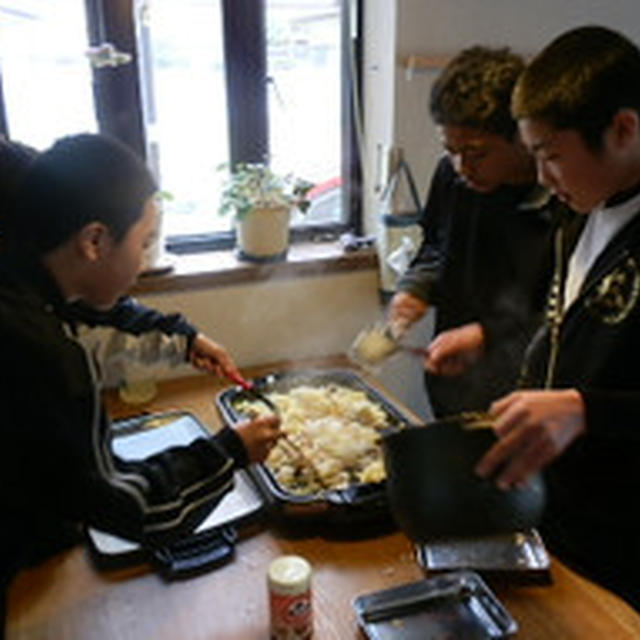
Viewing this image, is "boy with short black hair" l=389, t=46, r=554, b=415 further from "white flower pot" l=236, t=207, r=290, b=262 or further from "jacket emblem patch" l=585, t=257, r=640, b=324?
"white flower pot" l=236, t=207, r=290, b=262

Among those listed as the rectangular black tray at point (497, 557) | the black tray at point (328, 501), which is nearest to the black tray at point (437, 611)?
the rectangular black tray at point (497, 557)

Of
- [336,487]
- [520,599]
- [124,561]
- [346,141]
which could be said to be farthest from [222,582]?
[346,141]

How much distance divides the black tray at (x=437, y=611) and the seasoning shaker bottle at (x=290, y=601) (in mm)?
97

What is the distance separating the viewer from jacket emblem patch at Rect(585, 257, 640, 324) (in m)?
1.11

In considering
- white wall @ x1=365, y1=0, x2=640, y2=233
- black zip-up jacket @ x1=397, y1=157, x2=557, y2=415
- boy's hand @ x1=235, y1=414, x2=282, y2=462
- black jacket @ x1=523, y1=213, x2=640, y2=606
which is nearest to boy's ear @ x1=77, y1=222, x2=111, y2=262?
boy's hand @ x1=235, y1=414, x2=282, y2=462

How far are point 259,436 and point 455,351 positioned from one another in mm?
554

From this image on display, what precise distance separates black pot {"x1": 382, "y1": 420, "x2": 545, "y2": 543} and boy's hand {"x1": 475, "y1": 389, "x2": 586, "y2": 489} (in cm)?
6

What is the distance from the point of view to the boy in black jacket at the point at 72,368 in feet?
3.13

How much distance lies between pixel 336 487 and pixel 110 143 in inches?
31.1

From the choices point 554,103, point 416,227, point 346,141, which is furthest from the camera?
point 346,141

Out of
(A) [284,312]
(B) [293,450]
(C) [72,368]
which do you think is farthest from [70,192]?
(A) [284,312]

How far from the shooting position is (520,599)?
43.9 inches

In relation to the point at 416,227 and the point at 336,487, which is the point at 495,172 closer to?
the point at 416,227

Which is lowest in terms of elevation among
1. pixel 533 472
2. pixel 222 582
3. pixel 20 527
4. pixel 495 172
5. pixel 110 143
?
pixel 222 582
